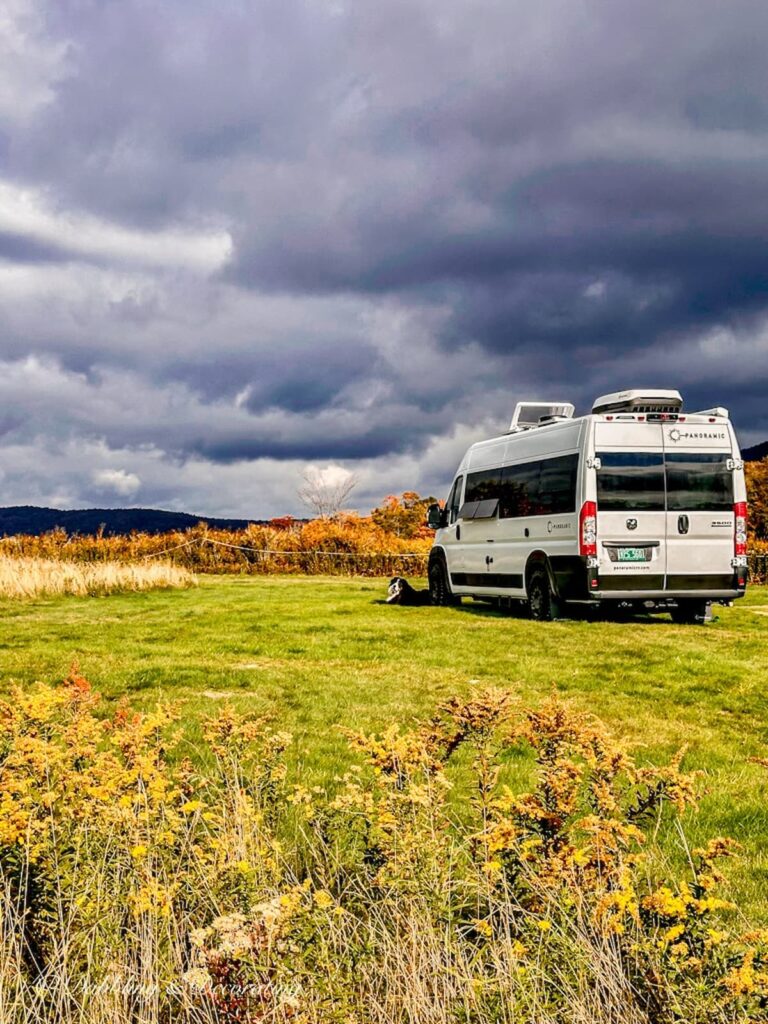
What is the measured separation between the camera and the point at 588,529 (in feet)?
42.2

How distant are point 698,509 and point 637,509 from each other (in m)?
1.00

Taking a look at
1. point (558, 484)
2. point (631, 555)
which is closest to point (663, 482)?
point (631, 555)

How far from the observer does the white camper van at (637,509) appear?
512 inches

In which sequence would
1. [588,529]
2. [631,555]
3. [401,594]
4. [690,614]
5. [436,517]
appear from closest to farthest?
[588,529]
[631,555]
[690,614]
[436,517]
[401,594]

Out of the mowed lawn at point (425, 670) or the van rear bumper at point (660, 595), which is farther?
the van rear bumper at point (660, 595)

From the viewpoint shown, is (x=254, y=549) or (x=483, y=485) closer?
(x=483, y=485)

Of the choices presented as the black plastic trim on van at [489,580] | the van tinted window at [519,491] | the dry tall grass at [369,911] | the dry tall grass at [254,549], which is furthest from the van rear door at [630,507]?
the dry tall grass at [254,549]

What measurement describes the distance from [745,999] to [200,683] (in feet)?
23.4

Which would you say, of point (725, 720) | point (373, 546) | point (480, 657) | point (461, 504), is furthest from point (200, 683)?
point (373, 546)

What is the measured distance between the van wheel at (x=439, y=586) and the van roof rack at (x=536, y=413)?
334 cm

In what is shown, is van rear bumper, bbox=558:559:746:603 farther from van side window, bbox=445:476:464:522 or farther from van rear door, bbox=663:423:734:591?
van side window, bbox=445:476:464:522

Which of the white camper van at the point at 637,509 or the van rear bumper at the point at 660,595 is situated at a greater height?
the white camper van at the point at 637,509

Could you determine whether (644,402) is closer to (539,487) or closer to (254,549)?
(539,487)

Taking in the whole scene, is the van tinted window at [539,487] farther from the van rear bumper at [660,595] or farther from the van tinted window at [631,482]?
the van rear bumper at [660,595]
